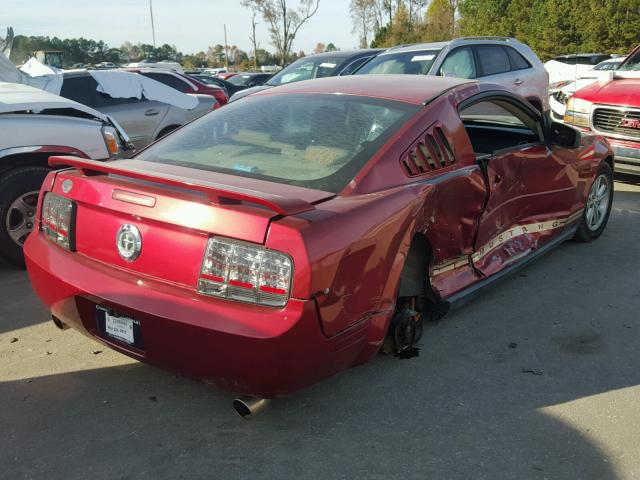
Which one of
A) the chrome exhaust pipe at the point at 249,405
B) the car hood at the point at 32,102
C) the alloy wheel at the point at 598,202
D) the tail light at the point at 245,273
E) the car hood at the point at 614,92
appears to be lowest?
the chrome exhaust pipe at the point at 249,405

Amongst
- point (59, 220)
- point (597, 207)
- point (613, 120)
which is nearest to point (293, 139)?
point (59, 220)

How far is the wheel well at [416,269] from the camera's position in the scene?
3277mm

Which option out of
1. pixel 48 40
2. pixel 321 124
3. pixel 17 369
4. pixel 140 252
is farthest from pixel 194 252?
pixel 48 40

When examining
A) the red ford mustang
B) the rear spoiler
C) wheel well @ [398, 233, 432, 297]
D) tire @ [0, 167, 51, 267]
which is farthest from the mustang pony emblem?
tire @ [0, 167, 51, 267]

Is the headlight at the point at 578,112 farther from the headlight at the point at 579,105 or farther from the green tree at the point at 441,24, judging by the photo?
the green tree at the point at 441,24

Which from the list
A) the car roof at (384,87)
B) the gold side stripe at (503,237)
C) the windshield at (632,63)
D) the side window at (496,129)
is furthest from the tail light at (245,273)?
the windshield at (632,63)

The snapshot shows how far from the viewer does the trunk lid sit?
247cm

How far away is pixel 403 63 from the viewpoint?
895cm

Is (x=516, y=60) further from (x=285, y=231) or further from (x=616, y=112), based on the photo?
(x=285, y=231)

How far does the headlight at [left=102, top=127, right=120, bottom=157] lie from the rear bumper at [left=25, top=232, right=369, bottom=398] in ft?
9.38

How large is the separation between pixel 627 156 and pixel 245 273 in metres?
6.39

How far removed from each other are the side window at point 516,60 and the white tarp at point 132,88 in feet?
16.1

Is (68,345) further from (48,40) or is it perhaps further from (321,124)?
(48,40)

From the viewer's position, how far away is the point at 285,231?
2.41m
